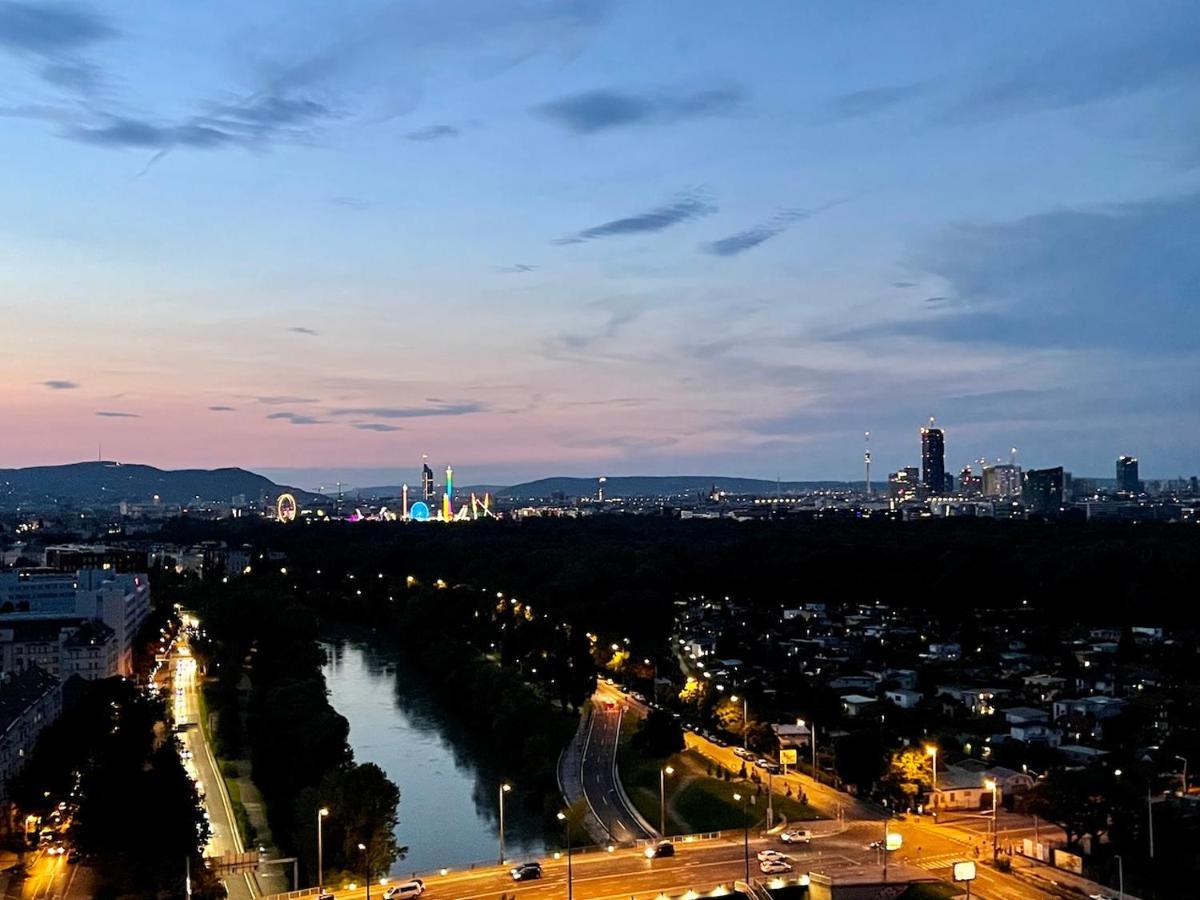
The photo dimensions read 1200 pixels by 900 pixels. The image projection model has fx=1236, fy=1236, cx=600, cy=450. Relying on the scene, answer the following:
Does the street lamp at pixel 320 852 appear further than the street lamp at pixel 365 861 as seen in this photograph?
No

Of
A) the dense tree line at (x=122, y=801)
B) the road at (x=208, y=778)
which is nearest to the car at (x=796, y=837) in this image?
the road at (x=208, y=778)

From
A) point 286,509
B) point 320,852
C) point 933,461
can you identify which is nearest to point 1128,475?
point 933,461

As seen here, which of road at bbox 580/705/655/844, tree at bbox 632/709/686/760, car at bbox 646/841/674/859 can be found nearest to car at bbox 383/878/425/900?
car at bbox 646/841/674/859

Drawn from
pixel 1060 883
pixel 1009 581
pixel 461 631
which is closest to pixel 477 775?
pixel 1060 883

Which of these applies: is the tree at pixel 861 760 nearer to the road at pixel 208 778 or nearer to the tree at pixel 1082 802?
the tree at pixel 1082 802

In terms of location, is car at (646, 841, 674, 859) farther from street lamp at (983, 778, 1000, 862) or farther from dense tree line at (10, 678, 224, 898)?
dense tree line at (10, 678, 224, 898)
